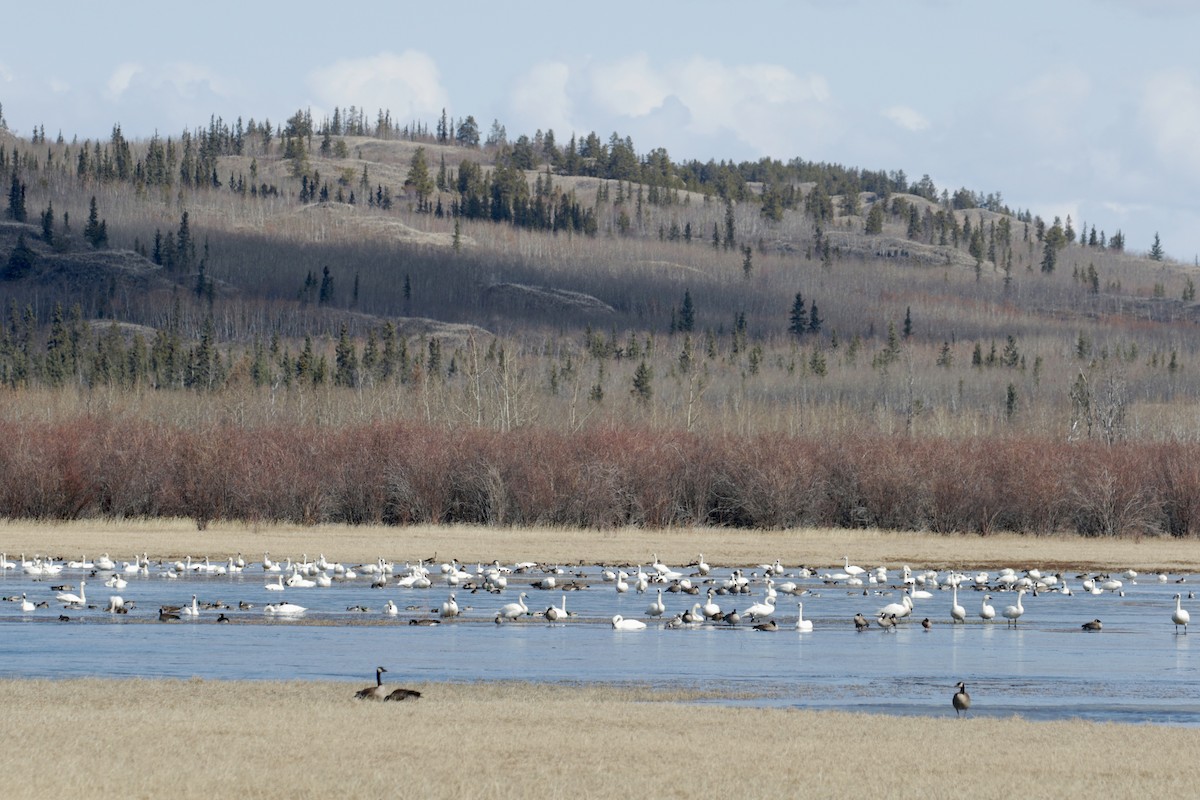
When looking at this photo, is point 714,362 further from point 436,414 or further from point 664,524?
point 664,524

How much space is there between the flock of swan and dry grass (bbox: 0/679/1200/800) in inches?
474

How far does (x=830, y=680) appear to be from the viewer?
23.4 m

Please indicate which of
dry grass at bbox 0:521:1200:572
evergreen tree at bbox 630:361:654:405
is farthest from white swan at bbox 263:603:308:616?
evergreen tree at bbox 630:361:654:405

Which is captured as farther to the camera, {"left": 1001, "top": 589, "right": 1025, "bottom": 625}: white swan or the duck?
{"left": 1001, "top": 589, "right": 1025, "bottom": 625}: white swan

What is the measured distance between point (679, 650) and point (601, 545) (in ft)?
97.4

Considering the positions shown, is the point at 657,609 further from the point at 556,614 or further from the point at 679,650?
the point at 679,650

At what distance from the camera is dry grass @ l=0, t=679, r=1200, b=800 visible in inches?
569

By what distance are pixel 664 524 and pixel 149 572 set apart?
2719 cm

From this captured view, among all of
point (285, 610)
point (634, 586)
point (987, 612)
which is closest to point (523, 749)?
point (285, 610)

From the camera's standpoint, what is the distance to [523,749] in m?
16.2

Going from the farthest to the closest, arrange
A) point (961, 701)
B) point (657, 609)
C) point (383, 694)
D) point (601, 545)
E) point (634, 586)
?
point (601, 545)
point (634, 586)
point (657, 609)
point (961, 701)
point (383, 694)

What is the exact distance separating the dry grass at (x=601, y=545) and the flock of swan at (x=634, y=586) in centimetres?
268

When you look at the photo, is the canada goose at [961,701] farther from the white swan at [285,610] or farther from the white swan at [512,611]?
the white swan at [285,610]

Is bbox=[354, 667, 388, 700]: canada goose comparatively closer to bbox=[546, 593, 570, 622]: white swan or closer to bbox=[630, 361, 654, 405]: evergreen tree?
bbox=[546, 593, 570, 622]: white swan
